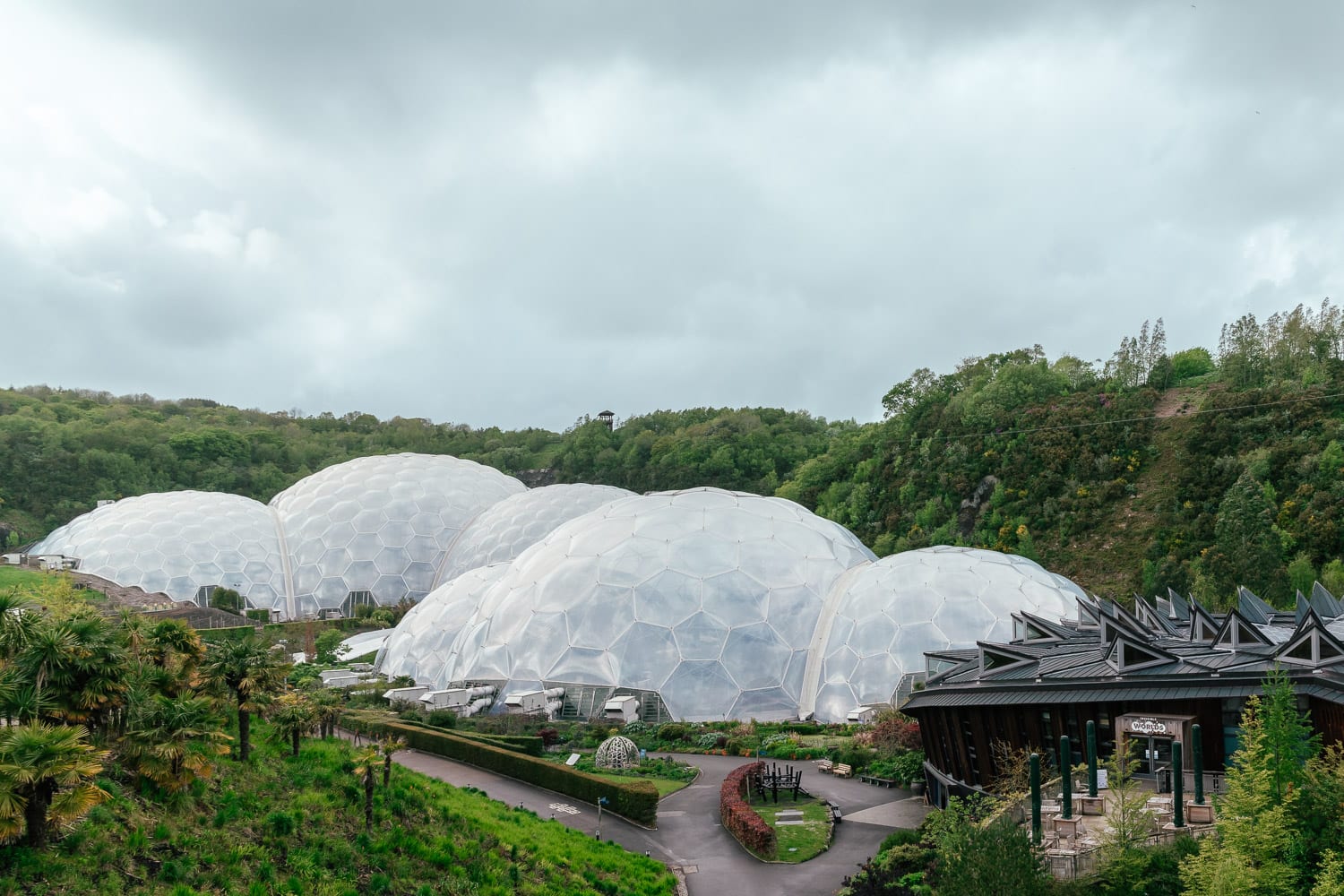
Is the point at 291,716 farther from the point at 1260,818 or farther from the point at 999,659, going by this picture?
the point at 1260,818

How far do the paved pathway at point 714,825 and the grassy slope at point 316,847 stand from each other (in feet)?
4.27

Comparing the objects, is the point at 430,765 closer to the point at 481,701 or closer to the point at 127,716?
the point at 481,701

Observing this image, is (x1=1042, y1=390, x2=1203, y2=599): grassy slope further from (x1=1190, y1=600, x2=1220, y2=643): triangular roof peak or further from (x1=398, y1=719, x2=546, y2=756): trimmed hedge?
(x1=398, y1=719, x2=546, y2=756): trimmed hedge

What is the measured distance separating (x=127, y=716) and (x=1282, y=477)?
150 feet

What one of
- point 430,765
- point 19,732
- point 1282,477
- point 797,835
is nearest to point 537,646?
point 430,765

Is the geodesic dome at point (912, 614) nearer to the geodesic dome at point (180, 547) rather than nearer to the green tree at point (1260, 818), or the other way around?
the green tree at point (1260, 818)

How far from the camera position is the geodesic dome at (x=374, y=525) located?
58.1 m

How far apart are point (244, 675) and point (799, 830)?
12076 millimetres

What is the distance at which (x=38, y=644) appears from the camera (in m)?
11.6

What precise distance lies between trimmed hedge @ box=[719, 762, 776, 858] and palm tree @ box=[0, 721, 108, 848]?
477 inches

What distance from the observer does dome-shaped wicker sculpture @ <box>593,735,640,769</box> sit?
25.0 meters

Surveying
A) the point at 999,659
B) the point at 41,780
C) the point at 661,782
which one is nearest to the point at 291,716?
the point at 41,780

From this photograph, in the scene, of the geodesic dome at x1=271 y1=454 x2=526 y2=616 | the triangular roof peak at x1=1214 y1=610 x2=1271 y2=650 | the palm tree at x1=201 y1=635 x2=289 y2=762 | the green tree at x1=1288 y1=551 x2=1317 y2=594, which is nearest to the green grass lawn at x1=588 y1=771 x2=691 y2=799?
the palm tree at x1=201 y1=635 x2=289 y2=762

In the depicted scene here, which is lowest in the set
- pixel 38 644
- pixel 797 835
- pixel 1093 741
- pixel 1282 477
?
pixel 797 835
